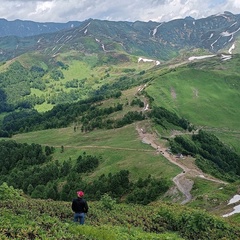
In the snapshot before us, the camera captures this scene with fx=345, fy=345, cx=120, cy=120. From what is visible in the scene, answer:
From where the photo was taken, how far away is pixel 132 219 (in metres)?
45.2

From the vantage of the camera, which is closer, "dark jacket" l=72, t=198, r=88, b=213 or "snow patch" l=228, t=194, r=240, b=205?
"dark jacket" l=72, t=198, r=88, b=213

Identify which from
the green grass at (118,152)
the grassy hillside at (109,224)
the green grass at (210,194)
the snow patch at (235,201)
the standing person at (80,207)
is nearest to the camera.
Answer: the grassy hillside at (109,224)

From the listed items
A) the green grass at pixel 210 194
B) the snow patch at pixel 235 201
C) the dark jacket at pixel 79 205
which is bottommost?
the green grass at pixel 210 194

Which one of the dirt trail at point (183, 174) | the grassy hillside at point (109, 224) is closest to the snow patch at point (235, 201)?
the dirt trail at point (183, 174)

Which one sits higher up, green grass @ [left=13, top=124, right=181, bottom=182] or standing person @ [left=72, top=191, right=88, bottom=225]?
standing person @ [left=72, top=191, right=88, bottom=225]

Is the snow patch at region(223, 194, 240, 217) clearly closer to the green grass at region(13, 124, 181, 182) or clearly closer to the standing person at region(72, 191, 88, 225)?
the green grass at region(13, 124, 181, 182)

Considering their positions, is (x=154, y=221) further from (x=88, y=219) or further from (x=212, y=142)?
(x=212, y=142)

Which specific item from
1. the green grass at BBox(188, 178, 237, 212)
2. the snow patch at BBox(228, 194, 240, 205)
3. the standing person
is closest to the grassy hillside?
the standing person

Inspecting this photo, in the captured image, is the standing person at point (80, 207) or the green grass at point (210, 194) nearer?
the standing person at point (80, 207)

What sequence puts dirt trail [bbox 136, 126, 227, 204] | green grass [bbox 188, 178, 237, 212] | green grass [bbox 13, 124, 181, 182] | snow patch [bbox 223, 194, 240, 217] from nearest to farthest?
1. snow patch [bbox 223, 194, 240, 217]
2. green grass [bbox 188, 178, 237, 212]
3. dirt trail [bbox 136, 126, 227, 204]
4. green grass [bbox 13, 124, 181, 182]

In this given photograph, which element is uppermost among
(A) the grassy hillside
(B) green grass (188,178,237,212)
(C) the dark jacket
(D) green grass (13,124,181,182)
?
(C) the dark jacket

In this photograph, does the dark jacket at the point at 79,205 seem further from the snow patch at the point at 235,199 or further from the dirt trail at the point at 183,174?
the dirt trail at the point at 183,174

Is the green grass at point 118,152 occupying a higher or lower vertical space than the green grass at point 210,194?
lower

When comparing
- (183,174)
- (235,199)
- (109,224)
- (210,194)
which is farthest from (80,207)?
(183,174)
